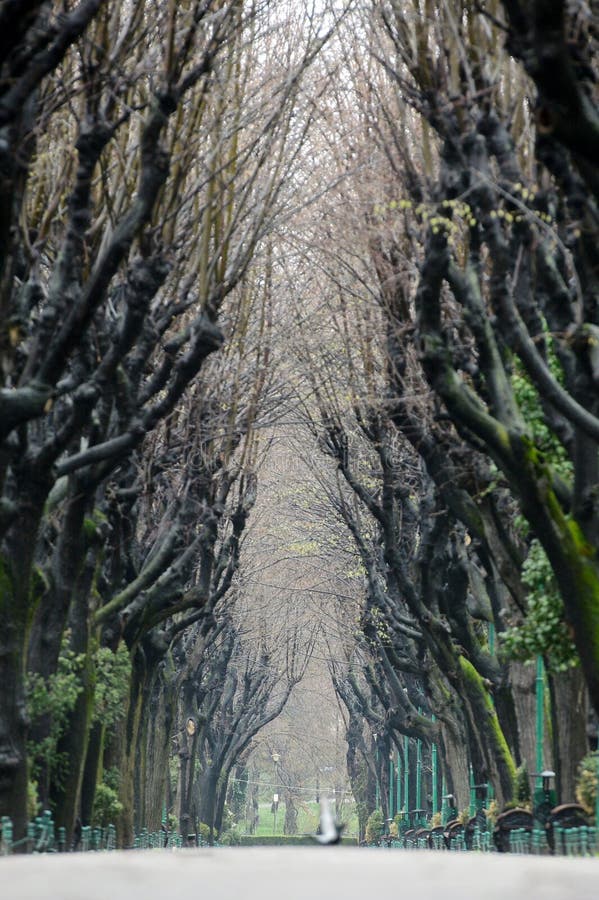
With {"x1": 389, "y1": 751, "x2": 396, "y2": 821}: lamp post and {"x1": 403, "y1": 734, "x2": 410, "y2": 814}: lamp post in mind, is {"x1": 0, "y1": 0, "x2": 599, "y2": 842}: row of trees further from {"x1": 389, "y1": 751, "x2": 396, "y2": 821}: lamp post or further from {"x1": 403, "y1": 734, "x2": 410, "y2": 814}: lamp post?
{"x1": 389, "y1": 751, "x2": 396, "y2": 821}: lamp post

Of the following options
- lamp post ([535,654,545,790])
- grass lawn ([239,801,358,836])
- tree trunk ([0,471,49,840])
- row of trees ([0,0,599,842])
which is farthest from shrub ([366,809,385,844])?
grass lawn ([239,801,358,836])

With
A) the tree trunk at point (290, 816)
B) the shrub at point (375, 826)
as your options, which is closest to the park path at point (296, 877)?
the shrub at point (375, 826)

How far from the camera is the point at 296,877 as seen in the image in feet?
28.5

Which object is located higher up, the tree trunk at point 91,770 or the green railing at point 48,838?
the tree trunk at point 91,770

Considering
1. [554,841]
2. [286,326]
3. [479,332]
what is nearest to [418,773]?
[286,326]

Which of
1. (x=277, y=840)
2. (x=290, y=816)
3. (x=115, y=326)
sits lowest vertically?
(x=115, y=326)

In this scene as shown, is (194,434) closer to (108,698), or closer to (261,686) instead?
(108,698)

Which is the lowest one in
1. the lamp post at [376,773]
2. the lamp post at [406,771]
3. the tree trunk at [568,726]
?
the tree trunk at [568,726]

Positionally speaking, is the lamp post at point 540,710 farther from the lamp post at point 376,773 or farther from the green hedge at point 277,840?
the green hedge at point 277,840

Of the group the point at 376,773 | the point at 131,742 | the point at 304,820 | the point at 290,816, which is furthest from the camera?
the point at 304,820

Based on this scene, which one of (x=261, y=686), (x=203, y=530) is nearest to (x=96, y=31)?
(x=203, y=530)

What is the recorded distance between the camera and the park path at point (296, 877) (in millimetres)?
7547

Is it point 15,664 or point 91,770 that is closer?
point 15,664

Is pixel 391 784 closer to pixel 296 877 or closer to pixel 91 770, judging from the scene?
pixel 91 770
